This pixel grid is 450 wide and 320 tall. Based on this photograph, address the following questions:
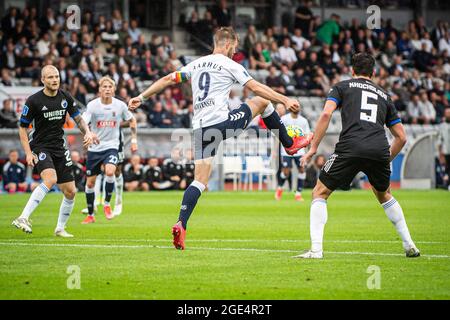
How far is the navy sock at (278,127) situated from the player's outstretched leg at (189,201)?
3.08 feet

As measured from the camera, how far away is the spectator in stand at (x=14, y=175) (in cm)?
2749

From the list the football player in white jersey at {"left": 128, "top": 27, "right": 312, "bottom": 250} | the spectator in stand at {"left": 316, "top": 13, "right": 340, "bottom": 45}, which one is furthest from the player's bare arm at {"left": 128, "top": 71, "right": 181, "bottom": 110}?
the spectator in stand at {"left": 316, "top": 13, "right": 340, "bottom": 45}

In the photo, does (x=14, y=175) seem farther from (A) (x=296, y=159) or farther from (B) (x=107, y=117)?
(B) (x=107, y=117)

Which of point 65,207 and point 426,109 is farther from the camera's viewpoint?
point 426,109

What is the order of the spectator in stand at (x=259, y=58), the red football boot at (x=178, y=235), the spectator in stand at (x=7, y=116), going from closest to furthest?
the red football boot at (x=178, y=235) < the spectator in stand at (x=7, y=116) < the spectator in stand at (x=259, y=58)

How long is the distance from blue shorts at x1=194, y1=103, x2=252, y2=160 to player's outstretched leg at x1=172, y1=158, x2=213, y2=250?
0.11 m

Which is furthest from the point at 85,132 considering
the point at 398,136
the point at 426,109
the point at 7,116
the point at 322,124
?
the point at 426,109

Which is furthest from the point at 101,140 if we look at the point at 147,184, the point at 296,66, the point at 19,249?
the point at 296,66

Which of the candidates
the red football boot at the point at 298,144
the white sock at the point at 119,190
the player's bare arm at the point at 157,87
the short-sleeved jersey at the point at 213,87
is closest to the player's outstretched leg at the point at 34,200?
the player's bare arm at the point at 157,87

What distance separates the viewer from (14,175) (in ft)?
91.3

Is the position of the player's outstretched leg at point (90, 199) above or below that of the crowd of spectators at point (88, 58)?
below

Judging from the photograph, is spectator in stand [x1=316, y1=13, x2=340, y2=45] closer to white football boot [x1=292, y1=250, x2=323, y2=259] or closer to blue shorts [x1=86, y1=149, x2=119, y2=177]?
blue shorts [x1=86, y1=149, x2=119, y2=177]

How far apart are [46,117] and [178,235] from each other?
138 inches

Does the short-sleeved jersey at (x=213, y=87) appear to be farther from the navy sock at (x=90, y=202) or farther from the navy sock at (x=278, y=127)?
the navy sock at (x=90, y=202)
